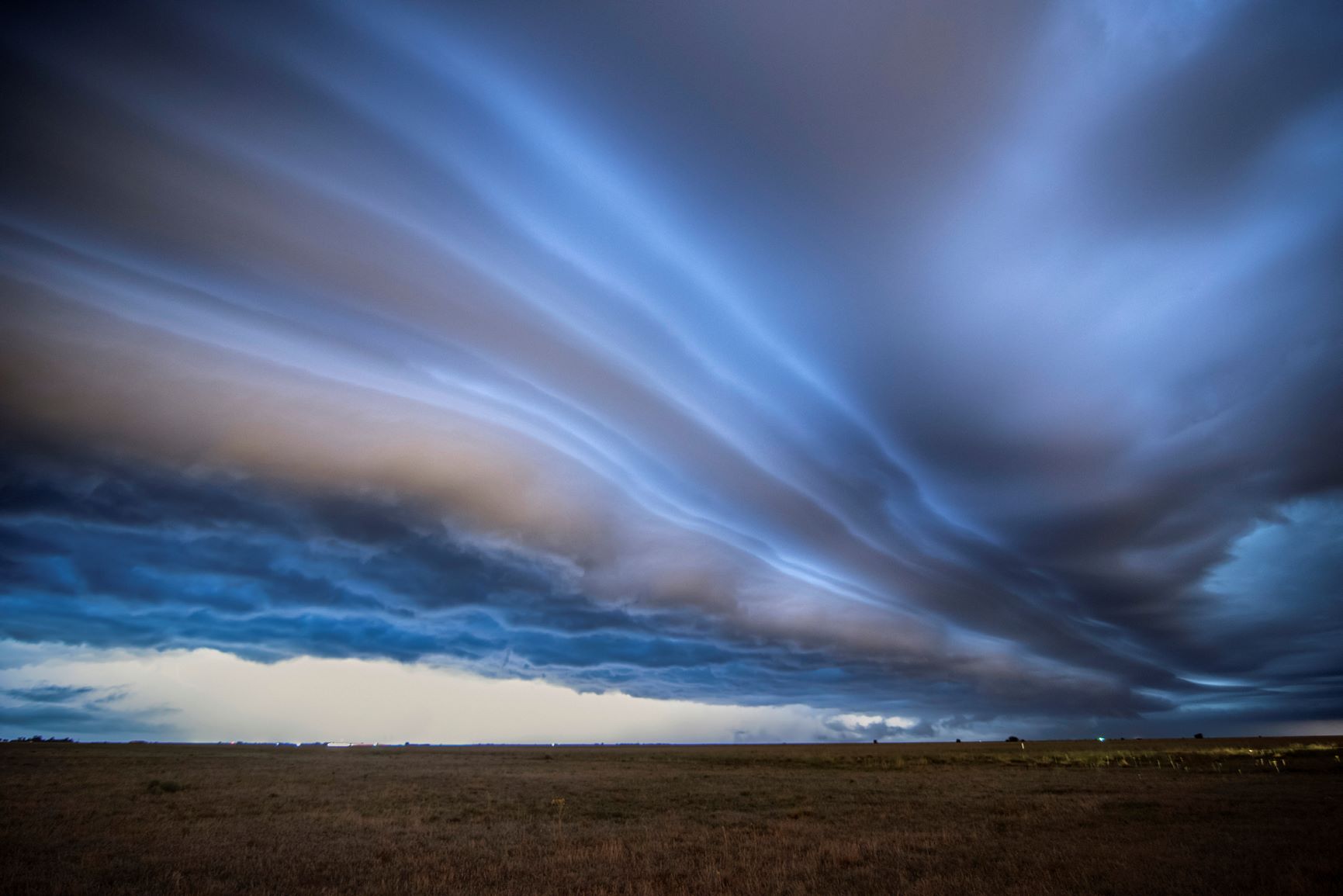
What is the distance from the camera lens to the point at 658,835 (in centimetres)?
2273

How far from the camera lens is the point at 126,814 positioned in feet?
84.1

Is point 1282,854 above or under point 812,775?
above

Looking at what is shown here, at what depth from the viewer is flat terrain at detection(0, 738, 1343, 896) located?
51.1 ft

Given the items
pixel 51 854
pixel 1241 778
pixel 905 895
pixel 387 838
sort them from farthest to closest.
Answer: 1. pixel 1241 778
2. pixel 387 838
3. pixel 51 854
4. pixel 905 895

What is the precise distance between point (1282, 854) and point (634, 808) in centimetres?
2447

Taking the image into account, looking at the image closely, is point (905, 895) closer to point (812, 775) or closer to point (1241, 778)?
point (812, 775)

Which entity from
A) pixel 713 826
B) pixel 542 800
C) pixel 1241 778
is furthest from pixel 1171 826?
A: pixel 1241 778

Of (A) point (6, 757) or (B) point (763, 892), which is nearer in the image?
(B) point (763, 892)

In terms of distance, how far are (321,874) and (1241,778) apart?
60.2 m

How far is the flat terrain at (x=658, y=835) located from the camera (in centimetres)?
1558

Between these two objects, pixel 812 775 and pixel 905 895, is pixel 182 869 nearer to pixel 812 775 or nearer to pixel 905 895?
pixel 905 895

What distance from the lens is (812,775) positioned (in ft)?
180

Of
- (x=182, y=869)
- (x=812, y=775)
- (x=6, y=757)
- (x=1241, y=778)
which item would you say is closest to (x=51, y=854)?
(x=182, y=869)

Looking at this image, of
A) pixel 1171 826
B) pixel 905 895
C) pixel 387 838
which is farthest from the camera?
pixel 1171 826
